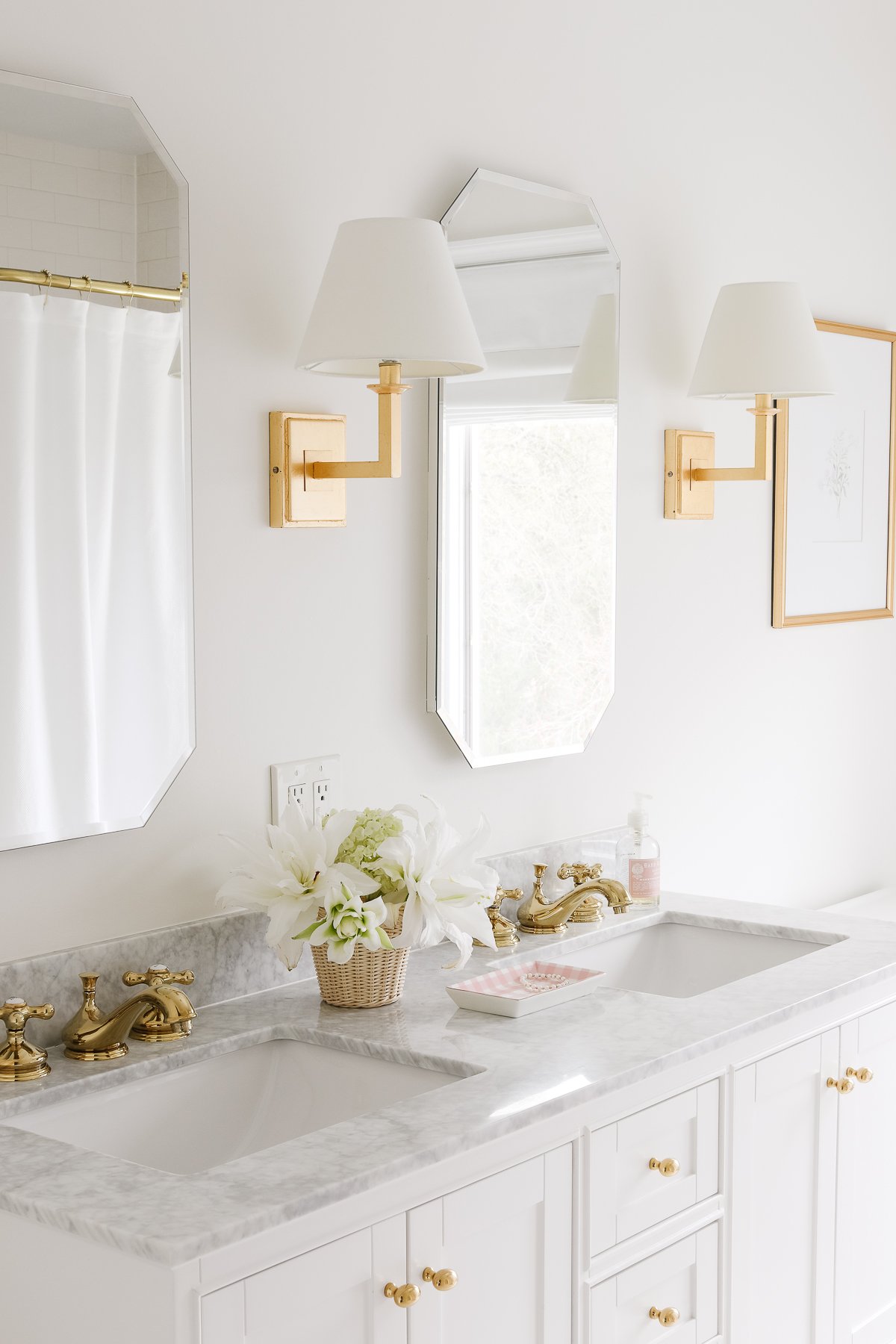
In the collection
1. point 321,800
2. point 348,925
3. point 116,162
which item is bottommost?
point 348,925

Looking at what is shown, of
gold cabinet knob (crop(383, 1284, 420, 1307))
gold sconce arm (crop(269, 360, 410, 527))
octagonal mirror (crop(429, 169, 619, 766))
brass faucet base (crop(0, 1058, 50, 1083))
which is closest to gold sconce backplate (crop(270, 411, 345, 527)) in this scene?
gold sconce arm (crop(269, 360, 410, 527))

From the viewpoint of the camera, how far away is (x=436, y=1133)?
55.2 inches

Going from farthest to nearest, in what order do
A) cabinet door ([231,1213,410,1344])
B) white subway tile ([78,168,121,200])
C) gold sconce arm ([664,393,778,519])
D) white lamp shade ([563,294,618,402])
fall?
gold sconce arm ([664,393,778,519]), white lamp shade ([563,294,618,402]), white subway tile ([78,168,121,200]), cabinet door ([231,1213,410,1344])

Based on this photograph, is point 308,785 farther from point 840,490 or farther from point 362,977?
point 840,490

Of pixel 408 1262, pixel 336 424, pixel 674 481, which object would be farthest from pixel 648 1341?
pixel 674 481

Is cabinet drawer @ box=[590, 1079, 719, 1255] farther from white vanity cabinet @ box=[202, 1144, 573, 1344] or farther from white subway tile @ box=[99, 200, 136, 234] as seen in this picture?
white subway tile @ box=[99, 200, 136, 234]

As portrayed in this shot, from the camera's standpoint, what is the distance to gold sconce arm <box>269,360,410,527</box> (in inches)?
76.0

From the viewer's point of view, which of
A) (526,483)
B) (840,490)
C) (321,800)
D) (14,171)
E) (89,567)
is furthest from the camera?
(840,490)

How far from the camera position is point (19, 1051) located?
1.57m

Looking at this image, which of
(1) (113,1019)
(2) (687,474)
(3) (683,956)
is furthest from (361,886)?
(2) (687,474)

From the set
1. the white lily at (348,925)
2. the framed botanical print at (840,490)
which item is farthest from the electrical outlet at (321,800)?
the framed botanical print at (840,490)

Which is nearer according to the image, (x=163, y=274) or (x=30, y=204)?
(x=30, y=204)

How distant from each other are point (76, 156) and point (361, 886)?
0.90 meters

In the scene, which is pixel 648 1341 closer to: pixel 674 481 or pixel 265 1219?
pixel 265 1219
